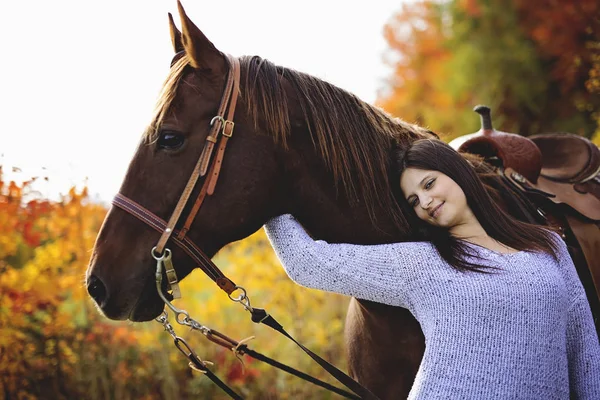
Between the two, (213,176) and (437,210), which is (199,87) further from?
(437,210)

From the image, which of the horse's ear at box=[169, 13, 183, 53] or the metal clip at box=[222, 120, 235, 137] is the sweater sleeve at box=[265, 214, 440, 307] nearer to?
the metal clip at box=[222, 120, 235, 137]

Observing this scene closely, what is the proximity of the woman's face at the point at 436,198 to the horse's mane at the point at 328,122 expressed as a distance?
0.09 metres

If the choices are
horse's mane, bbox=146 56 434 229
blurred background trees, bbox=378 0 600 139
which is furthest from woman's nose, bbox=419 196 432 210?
blurred background trees, bbox=378 0 600 139

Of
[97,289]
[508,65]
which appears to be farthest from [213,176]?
[508,65]

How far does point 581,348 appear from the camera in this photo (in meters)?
1.75

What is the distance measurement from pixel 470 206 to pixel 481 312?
0.44m

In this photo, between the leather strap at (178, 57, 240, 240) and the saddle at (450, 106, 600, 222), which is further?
the saddle at (450, 106, 600, 222)

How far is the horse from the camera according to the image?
1796 mm

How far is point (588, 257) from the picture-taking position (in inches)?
91.4

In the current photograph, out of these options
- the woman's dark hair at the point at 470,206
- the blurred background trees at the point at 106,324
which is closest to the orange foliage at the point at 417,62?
the blurred background trees at the point at 106,324

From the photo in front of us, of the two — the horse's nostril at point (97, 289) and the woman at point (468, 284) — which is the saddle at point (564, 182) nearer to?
the woman at point (468, 284)

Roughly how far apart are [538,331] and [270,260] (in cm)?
362

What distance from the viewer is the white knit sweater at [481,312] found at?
→ 1.61 m

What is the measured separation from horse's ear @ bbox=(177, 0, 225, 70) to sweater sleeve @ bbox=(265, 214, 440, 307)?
2.22 ft
